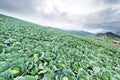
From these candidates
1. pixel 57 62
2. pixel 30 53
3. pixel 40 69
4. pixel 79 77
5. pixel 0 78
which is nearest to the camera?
pixel 0 78

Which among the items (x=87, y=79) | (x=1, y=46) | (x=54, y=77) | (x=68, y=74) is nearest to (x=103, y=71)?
(x=87, y=79)

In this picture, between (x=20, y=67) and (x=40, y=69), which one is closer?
(x=20, y=67)

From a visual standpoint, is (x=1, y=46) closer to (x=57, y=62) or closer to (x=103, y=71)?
(x=57, y=62)

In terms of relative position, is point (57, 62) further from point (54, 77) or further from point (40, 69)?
point (54, 77)

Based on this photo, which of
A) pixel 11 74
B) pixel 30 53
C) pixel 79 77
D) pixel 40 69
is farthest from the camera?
pixel 30 53

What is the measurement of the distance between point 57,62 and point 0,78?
5.27 feet

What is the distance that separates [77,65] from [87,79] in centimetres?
84

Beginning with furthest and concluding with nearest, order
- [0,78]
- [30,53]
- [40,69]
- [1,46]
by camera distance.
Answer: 1. [1,46]
2. [30,53]
3. [40,69]
4. [0,78]

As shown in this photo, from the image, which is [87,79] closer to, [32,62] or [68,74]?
[68,74]

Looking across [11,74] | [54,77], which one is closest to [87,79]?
[54,77]

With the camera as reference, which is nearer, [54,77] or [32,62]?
[54,77]

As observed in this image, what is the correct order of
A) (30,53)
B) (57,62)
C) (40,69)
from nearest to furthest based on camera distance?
(40,69), (57,62), (30,53)

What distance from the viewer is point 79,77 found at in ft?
9.23

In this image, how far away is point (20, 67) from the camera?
8.64 ft
